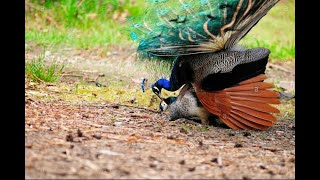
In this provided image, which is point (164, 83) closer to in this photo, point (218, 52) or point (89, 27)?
point (218, 52)

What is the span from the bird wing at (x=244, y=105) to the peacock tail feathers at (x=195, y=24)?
0.41 meters

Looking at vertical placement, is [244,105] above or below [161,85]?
below

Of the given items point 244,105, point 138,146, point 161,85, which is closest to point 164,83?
point 161,85

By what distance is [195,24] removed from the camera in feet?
15.9

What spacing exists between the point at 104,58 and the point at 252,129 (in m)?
3.68

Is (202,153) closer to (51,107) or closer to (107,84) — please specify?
(51,107)

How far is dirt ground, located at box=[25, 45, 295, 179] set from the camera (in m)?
3.30

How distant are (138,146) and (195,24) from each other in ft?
4.49

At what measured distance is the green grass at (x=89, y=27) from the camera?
28.2 ft

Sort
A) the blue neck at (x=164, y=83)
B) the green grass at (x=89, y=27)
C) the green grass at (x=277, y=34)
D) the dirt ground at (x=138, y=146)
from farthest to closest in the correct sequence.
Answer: the green grass at (x=277, y=34), the green grass at (x=89, y=27), the blue neck at (x=164, y=83), the dirt ground at (x=138, y=146)

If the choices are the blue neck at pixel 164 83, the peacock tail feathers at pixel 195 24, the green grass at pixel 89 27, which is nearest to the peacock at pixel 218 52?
the peacock tail feathers at pixel 195 24

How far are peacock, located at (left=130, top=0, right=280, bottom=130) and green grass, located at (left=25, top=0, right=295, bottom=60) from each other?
3.52 meters

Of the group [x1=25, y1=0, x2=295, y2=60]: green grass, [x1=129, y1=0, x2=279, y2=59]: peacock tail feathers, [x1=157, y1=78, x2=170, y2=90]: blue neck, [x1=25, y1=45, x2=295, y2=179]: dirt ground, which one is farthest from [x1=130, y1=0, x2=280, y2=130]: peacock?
[x1=25, y1=0, x2=295, y2=60]: green grass

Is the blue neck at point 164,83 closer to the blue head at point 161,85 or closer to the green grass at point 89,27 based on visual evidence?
the blue head at point 161,85
